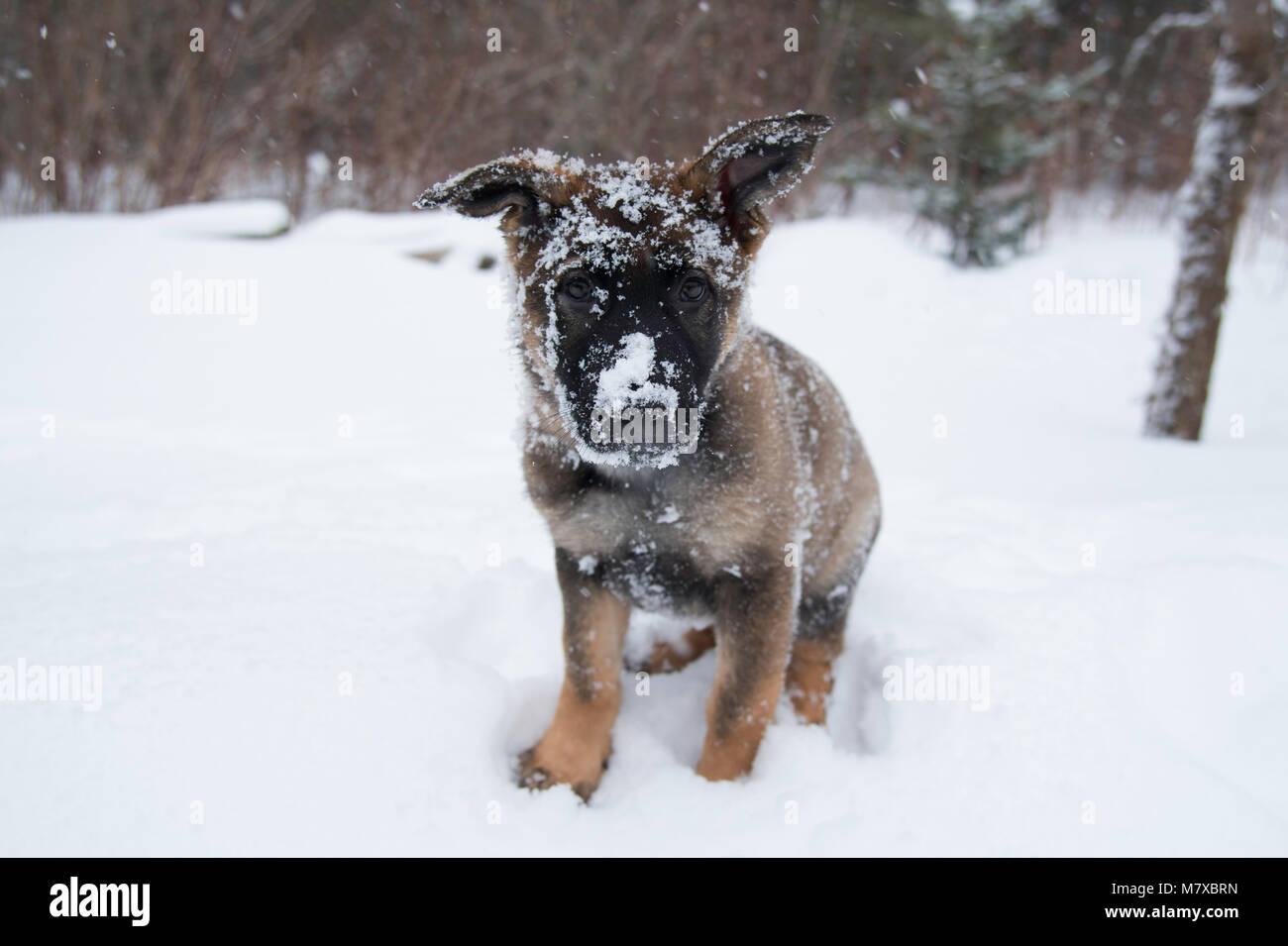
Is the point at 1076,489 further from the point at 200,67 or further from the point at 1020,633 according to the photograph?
the point at 200,67

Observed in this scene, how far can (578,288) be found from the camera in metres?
2.18

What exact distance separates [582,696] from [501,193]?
65.1 inches

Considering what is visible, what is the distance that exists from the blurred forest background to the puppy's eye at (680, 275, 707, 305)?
1192 centimetres

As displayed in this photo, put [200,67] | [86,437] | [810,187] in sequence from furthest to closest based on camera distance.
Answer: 1. [810,187]
2. [200,67]
3. [86,437]

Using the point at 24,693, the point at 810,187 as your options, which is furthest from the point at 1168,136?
the point at 24,693

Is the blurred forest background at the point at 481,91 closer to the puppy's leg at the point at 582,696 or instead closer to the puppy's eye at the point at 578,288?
the puppy's eye at the point at 578,288

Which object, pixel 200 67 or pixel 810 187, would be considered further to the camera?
pixel 810 187

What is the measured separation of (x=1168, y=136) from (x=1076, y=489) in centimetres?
1909

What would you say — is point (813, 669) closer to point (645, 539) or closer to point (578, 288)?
point (645, 539)

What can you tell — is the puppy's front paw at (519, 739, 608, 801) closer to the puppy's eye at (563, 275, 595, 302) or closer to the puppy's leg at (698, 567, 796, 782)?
the puppy's leg at (698, 567, 796, 782)

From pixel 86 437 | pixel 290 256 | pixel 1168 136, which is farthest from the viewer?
pixel 1168 136

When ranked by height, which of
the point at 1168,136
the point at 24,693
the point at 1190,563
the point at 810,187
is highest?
the point at 1168,136

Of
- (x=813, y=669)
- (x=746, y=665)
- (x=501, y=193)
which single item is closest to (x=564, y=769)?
(x=746, y=665)
